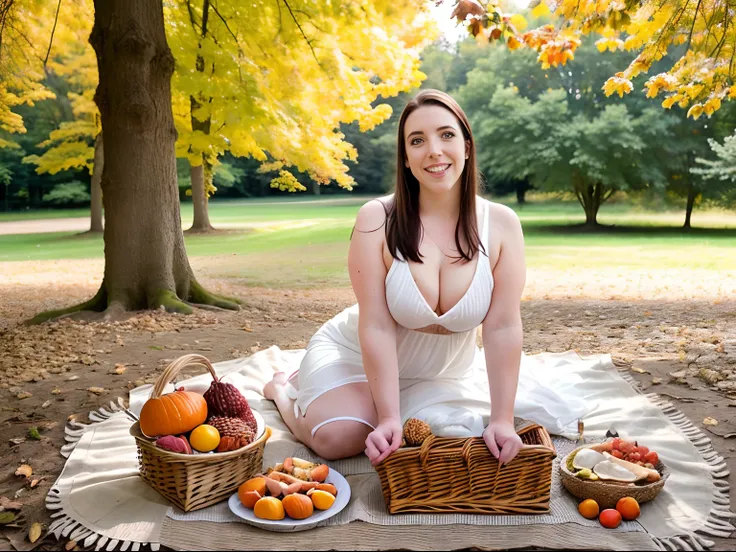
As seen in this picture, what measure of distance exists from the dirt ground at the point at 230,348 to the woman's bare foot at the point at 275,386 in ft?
3.04

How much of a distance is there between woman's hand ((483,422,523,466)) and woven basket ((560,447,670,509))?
290 millimetres

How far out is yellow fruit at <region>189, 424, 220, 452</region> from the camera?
245cm

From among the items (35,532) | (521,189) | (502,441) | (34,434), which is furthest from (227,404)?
(521,189)

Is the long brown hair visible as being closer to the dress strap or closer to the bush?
the dress strap

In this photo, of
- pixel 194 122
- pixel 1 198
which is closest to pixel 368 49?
pixel 194 122

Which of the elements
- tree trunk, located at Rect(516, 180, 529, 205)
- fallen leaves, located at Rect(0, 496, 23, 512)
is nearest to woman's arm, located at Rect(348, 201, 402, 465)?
fallen leaves, located at Rect(0, 496, 23, 512)

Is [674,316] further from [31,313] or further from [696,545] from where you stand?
[31,313]

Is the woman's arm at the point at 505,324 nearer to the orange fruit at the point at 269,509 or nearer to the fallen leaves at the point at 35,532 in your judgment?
the orange fruit at the point at 269,509

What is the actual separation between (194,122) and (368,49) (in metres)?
6.36

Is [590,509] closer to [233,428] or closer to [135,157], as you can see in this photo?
[233,428]

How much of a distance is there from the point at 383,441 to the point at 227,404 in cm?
67

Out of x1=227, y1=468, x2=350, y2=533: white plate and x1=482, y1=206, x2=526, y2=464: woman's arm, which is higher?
x1=482, y1=206, x2=526, y2=464: woman's arm

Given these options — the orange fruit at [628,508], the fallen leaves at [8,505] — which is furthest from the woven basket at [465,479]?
the fallen leaves at [8,505]

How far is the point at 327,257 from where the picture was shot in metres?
14.0
